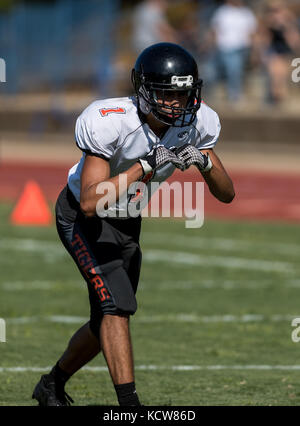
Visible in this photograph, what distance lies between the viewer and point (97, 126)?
17.1ft

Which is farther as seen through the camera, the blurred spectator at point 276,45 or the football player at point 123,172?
the blurred spectator at point 276,45

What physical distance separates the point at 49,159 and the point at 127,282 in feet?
55.1

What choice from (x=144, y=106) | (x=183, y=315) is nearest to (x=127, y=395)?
(x=144, y=106)

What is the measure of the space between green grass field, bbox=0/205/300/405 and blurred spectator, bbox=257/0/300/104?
651cm

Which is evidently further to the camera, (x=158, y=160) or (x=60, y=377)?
(x=60, y=377)

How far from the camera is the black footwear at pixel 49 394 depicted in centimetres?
575

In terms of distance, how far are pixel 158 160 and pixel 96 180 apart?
314 mm

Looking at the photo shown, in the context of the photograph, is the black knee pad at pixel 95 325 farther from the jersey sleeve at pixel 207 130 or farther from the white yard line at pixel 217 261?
the white yard line at pixel 217 261

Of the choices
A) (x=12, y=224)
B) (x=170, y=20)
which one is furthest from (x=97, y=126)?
(x=170, y=20)

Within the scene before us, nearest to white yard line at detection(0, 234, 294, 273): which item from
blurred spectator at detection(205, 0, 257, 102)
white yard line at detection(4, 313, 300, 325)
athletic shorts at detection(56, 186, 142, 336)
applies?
white yard line at detection(4, 313, 300, 325)

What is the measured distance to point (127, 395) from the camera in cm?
509

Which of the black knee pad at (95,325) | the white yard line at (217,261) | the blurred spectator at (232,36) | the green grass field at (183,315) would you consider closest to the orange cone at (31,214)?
the green grass field at (183,315)

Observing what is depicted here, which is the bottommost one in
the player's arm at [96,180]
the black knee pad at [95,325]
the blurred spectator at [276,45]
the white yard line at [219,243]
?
the black knee pad at [95,325]

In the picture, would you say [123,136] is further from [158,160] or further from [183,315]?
[183,315]
